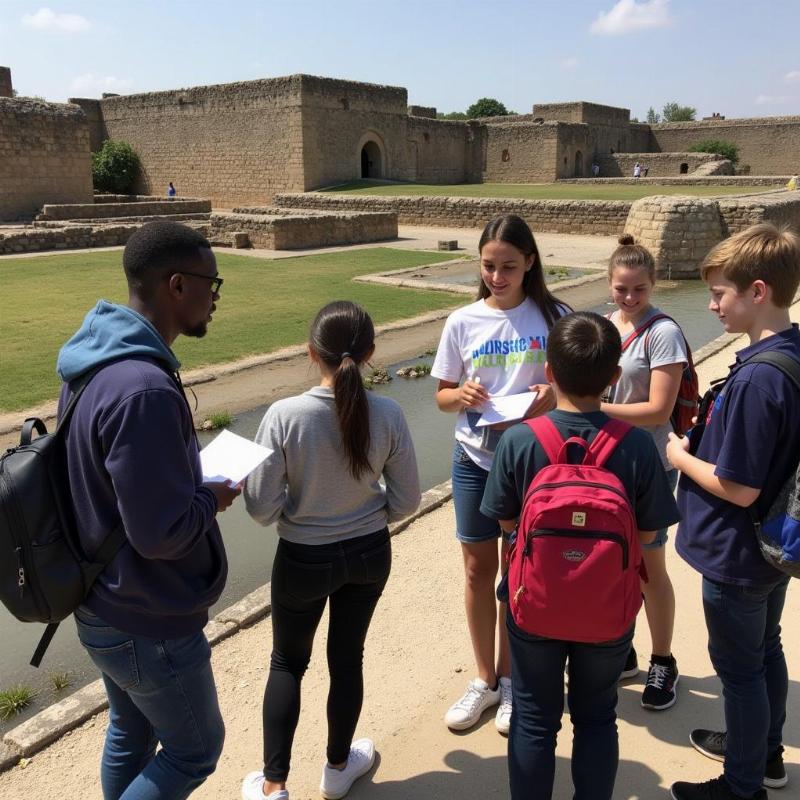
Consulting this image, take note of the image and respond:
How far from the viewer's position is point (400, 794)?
7.44 feet

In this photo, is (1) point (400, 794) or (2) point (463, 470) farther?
(2) point (463, 470)

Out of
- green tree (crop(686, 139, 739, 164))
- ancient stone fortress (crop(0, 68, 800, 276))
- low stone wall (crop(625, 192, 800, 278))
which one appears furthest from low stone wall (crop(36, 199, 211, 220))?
green tree (crop(686, 139, 739, 164))

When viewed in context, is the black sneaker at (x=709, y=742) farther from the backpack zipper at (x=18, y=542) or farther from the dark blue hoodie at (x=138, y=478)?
the backpack zipper at (x=18, y=542)

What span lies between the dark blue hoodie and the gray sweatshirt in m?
0.34

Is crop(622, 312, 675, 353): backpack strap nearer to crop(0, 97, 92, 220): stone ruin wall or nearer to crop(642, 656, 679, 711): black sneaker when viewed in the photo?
crop(642, 656, 679, 711): black sneaker

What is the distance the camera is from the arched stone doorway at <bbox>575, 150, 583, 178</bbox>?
40.1m

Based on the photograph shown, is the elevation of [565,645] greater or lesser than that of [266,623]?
greater

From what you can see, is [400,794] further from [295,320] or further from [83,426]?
[295,320]

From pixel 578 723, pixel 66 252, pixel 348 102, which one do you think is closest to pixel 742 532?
pixel 578 723

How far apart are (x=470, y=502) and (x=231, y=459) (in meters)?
0.96

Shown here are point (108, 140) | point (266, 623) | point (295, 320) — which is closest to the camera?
point (266, 623)

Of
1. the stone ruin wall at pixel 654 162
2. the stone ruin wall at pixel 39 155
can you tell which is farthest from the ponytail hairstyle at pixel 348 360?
the stone ruin wall at pixel 654 162

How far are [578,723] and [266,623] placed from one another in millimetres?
1699

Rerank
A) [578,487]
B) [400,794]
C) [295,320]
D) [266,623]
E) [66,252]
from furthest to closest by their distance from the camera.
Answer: [66,252], [295,320], [266,623], [400,794], [578,487]
